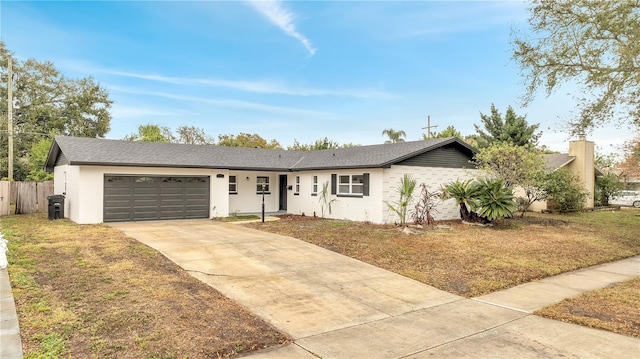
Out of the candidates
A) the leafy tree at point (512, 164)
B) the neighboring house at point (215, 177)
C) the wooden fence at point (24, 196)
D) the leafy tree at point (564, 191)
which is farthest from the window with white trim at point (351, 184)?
the wooden fence at point (24, 196)

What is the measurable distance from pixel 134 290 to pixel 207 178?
11.1m

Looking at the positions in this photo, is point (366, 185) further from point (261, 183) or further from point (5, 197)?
point (5, 197)

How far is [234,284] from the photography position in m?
6.55

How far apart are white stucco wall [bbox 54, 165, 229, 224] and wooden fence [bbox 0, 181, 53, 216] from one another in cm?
192

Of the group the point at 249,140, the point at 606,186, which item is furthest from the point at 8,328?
the point at 249,140

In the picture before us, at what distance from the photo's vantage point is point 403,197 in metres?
15.1

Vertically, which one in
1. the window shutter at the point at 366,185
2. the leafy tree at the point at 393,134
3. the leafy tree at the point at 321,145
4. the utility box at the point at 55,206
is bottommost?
the utility box at the point at 55,206

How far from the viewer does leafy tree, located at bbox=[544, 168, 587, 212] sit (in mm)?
19638

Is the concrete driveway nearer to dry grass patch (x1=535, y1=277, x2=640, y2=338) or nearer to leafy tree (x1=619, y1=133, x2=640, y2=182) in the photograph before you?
dry grass patch (x1=535, y1=277, x2=640, y2=338)

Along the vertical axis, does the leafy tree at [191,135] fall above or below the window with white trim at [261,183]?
above

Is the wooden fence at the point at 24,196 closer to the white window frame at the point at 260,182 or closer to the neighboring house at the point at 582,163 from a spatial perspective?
the white window frame at the point at 260,182

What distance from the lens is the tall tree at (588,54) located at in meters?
10.9

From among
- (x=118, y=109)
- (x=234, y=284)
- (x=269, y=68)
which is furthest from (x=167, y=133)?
(x=234, y=284)

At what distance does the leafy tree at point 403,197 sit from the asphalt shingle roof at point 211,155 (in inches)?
40.7
